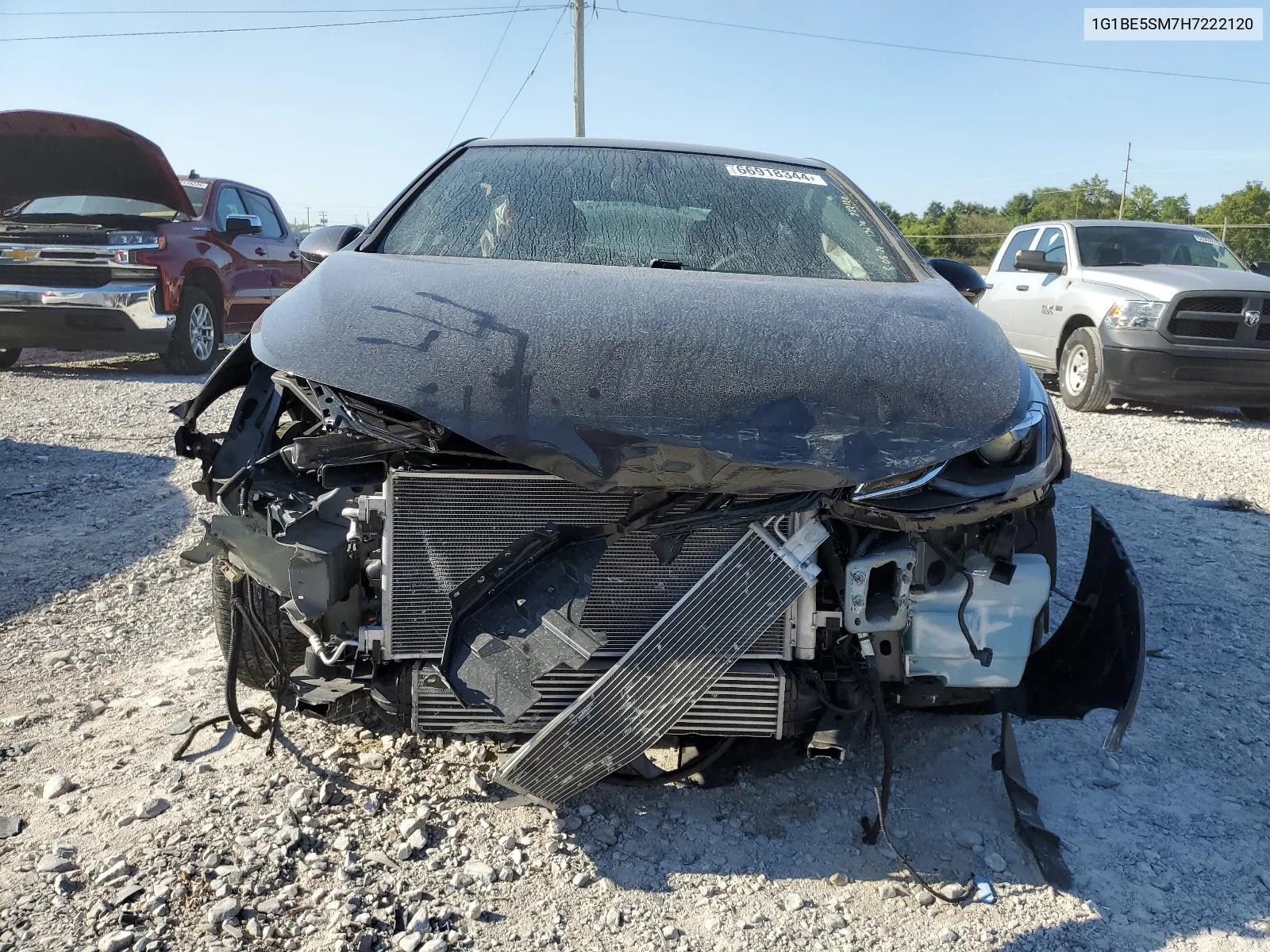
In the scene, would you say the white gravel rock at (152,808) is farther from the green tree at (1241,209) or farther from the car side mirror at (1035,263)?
the green tree at (1241,209)

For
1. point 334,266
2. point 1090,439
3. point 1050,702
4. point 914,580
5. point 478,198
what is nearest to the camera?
point 914,580

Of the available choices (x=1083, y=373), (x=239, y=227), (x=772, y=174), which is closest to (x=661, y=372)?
(x=772, y=174)

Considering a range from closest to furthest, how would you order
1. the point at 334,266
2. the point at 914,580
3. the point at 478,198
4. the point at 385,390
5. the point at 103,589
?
the point at 385,390
the point at 914,580
the point at 334,266
the point at 478,198
the point at 103,589

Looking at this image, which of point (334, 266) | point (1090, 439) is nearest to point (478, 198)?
point (334, 266)

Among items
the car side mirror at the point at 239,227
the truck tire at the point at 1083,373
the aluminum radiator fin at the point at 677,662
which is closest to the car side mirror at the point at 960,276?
the aluminum radiator fin at the point at 677,662

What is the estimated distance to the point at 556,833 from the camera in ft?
7.85

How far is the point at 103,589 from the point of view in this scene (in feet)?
12.6

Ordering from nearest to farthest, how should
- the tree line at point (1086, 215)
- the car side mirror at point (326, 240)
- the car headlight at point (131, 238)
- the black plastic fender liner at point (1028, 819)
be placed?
the black plastic fender liner at point (1028, 819)
the car side mirror at point (326, 240)
the car headlight at point (131, 238)
the tree line at point (1086, 215)

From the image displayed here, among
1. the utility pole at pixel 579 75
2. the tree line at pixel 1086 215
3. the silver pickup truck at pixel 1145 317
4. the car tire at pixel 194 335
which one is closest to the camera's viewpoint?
the silver pickup truck at pixel 1145 317

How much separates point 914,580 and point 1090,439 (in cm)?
559

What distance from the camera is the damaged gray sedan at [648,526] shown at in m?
2.09

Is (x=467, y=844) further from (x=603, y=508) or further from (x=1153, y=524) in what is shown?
(x=1153, y=524)

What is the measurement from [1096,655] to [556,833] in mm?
1436

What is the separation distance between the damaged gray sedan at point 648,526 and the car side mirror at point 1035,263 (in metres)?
6.24
